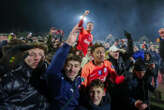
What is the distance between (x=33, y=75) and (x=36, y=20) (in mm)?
29038

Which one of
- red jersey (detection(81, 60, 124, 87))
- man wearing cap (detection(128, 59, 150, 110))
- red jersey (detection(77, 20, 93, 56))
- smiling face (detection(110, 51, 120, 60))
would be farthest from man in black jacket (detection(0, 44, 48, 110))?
red jersey (detection(77, 20, 93, 56))

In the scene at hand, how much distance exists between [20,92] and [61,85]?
55 centimetres

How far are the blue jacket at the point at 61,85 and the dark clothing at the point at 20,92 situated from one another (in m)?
0.22

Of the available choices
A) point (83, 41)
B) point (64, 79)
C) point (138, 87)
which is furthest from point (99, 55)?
point (83, 41)

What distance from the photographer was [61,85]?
6.53ft

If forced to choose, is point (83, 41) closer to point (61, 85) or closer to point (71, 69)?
point (71, 69)

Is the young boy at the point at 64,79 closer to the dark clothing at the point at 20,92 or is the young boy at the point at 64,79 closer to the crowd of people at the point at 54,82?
the crowd of people at the point at 54,82

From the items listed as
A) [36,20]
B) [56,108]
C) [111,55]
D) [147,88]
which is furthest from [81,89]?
[36,20]

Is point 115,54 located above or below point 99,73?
above

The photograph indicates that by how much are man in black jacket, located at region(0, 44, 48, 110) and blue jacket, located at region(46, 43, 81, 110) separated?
0.22 meters

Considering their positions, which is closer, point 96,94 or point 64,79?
point 64,79

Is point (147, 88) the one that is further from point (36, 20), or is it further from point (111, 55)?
point (36, 20)

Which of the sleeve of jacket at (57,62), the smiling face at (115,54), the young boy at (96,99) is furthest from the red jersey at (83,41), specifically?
the sleeve of jacket at (57,62)

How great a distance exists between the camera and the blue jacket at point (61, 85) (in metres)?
1.71
